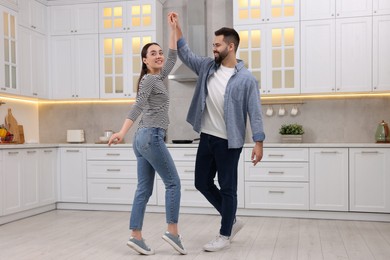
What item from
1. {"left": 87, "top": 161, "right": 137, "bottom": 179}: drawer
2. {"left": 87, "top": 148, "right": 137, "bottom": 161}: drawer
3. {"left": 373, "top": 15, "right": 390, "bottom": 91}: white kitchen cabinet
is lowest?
{"left": 87, "top": 161, "right": 137, "bottom": 179}: drawer

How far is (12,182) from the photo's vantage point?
15.1ft

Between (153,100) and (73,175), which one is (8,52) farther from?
(153,100)

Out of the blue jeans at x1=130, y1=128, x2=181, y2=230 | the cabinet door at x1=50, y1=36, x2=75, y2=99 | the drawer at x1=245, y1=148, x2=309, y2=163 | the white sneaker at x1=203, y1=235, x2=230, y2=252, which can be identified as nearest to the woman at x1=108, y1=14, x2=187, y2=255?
the blue jeans at x1=130, y1=128, x2=181, y2=230

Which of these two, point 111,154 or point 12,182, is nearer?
point 12,182

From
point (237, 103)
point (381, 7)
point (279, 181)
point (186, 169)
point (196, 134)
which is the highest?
point (381, 7)

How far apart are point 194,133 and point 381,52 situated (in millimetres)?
2235

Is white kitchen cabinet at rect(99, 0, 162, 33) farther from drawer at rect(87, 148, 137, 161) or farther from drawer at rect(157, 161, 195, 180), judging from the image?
drawer at rect(157, 161, 195, 180)

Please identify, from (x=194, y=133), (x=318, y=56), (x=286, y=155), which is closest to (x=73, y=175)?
(x=194, y=133)

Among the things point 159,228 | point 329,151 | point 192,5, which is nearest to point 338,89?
point 329,151

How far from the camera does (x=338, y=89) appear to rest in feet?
16.1

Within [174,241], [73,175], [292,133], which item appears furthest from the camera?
[73,175]

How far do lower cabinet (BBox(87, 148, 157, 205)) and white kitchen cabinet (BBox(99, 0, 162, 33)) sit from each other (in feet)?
4.74

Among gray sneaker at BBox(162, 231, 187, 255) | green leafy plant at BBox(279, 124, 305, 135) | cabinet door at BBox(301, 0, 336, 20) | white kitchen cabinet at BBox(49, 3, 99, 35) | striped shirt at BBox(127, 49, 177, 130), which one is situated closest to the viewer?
striped shirt at BBox(127, 49, 177, 130)

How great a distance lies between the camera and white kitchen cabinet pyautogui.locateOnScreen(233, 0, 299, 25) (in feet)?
16.4
